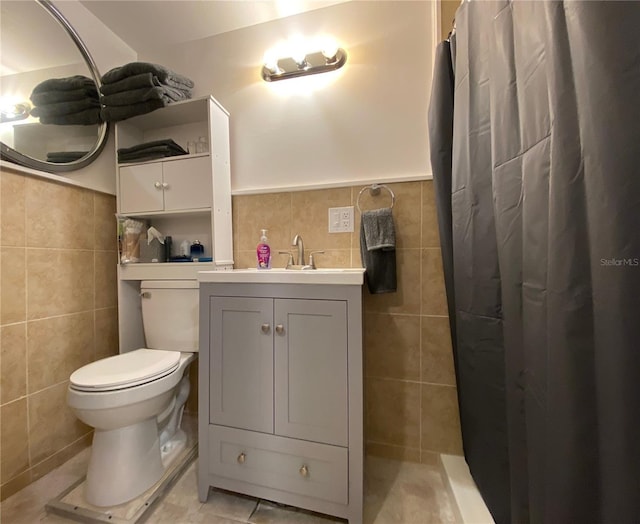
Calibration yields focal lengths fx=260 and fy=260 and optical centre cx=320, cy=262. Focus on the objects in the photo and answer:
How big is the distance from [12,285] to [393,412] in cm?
174

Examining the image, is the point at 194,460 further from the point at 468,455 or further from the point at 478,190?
the point at 478,190

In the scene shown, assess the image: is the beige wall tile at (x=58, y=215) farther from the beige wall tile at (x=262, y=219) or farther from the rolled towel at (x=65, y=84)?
the beige wall tile at (x=262, y=219)

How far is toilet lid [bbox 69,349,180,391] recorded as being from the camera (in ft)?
3.04

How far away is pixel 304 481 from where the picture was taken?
0.92 m

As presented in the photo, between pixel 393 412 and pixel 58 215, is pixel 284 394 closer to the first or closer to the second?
pixel 393 412

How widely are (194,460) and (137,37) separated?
7.71ft

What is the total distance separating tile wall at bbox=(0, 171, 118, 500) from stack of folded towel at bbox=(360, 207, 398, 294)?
1.42m

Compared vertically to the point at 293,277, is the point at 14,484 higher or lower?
lower

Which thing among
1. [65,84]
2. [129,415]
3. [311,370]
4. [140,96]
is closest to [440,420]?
[311,370]

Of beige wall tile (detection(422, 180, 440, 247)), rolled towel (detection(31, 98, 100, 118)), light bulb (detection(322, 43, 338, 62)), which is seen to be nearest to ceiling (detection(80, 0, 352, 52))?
light bulb (detection(322, 43, 338, 62))

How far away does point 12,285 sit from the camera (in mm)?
1045

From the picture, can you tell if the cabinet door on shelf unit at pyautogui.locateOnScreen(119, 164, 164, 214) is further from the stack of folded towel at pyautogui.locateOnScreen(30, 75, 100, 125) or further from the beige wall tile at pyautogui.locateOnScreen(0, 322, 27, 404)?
the beige wall tile at pyautogui.locateOnScreen(0, 322, 27, 404)

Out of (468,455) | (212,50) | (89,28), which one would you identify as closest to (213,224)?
(212,50)

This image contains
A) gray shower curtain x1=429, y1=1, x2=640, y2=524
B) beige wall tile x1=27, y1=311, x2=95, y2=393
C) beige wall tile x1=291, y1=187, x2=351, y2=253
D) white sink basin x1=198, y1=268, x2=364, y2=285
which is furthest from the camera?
beige wall tile x1=291, y1=187, x2=351, y2=253
